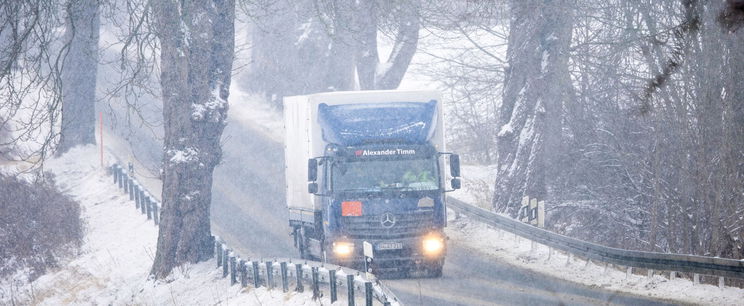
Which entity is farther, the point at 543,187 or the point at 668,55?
the point at 543,187

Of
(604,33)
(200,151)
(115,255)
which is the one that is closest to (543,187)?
(604,33)

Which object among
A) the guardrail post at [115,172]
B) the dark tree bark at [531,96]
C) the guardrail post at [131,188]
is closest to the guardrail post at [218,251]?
the dark tree bark at [531,96]

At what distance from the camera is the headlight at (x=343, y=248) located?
48.5ft

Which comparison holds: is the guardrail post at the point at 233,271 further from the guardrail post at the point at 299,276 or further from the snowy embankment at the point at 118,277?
the guardrail post at the point at 299,276

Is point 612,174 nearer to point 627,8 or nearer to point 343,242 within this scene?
point 627,8

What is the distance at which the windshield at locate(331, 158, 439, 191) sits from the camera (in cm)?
1490

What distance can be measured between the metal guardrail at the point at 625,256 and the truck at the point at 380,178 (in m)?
2.86

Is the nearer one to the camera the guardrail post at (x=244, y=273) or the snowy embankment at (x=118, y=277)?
the guardrail post at (x=244, y=273)

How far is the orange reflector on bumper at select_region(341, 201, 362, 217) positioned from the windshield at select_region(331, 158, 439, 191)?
29 cm

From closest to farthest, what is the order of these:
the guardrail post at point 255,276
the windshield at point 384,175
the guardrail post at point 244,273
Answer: the guardrail post at point 255,276
the guardrail post at point 244,273
the windshield at point 384,175

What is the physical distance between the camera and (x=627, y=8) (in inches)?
768

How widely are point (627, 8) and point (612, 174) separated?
4.52 metres

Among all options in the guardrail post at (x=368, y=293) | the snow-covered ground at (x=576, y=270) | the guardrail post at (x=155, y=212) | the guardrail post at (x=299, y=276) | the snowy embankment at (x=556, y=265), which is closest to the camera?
the guardrail post at (x=368, y=293)

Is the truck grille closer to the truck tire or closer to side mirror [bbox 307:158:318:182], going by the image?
side mirror [bbox 307:158:318:182]
